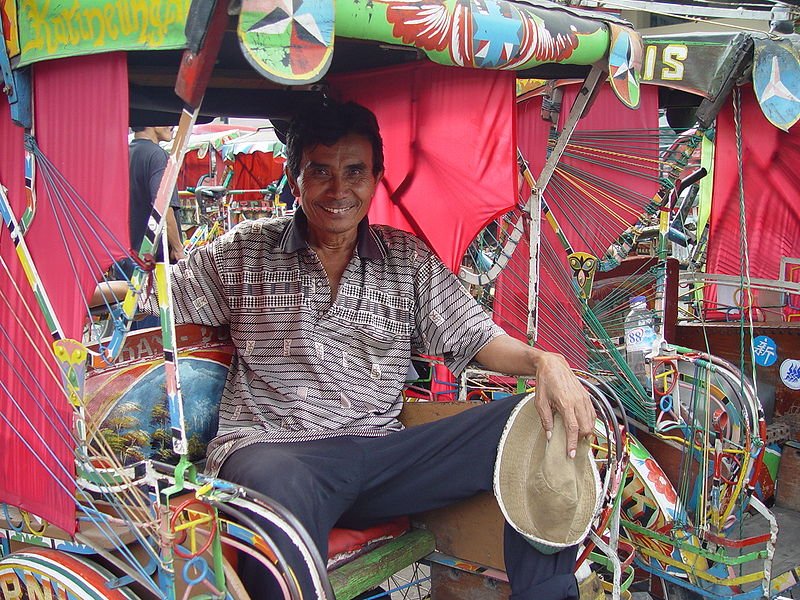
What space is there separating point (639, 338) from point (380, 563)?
142 centimetres

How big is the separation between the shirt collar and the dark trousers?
56 cm

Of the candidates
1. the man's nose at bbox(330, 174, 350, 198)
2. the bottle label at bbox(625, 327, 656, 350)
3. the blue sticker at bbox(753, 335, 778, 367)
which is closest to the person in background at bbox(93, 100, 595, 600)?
the man's nose at bbox(330, 174, 350, 198)

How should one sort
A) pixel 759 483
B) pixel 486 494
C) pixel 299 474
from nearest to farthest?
pixel 299 474 < pixel 486 494 < pixel 759 483

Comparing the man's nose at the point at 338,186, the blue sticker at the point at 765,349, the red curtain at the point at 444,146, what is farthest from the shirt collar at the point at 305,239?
the blue sticker at the point at 765,349

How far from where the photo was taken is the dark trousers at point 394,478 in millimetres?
1966

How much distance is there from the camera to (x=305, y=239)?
245 cm

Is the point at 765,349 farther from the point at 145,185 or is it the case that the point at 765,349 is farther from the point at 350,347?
the point at 145,185

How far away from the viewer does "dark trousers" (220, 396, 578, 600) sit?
1966 millimetres

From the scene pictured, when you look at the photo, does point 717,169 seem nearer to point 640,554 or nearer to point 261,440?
point 640,554

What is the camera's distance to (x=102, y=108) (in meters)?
1.58

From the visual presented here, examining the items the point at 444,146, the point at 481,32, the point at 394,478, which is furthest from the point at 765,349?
the point at 481,32

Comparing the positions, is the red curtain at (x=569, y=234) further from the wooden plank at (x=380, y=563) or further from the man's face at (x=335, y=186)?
the wooden plank at (x=380, y=563)

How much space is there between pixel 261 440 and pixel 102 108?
0.99 metres

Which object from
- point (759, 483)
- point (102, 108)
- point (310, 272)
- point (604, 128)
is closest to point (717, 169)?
point (604, 128)
